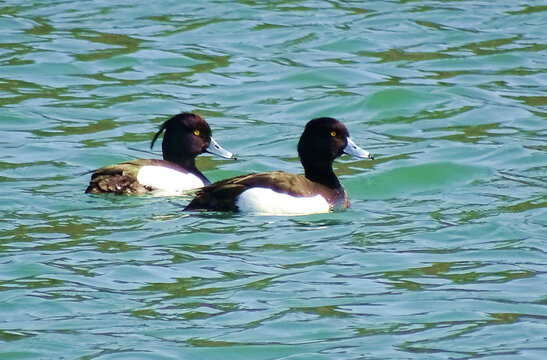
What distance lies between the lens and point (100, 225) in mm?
12094

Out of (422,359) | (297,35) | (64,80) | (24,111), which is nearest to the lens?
(422,359)

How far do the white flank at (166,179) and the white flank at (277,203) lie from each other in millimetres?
1213

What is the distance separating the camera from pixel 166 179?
44.5 feet

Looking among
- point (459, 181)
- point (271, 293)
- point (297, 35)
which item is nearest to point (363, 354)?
point (271, 293)

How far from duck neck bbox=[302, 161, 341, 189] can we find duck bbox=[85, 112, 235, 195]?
1185mm

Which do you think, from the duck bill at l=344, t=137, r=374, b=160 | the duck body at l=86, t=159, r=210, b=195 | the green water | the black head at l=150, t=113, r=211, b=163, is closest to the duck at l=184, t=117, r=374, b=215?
the duck bill at l=344, t=137, r=374, b=160

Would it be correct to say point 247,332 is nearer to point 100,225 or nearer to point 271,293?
point 271,293

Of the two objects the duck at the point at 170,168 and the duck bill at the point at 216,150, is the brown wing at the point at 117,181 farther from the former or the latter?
the duck bill at the point at 216,150

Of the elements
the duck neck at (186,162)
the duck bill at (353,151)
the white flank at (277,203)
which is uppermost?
the duck bill at (353,151)

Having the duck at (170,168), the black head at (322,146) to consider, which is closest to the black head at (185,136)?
the duck at (170,168)

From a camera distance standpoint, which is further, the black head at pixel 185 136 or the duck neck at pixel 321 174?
the black head at pixel 185 136

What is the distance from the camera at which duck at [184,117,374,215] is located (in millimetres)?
12430

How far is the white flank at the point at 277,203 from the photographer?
12414 mm

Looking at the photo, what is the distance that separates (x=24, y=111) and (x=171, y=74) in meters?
2.35
